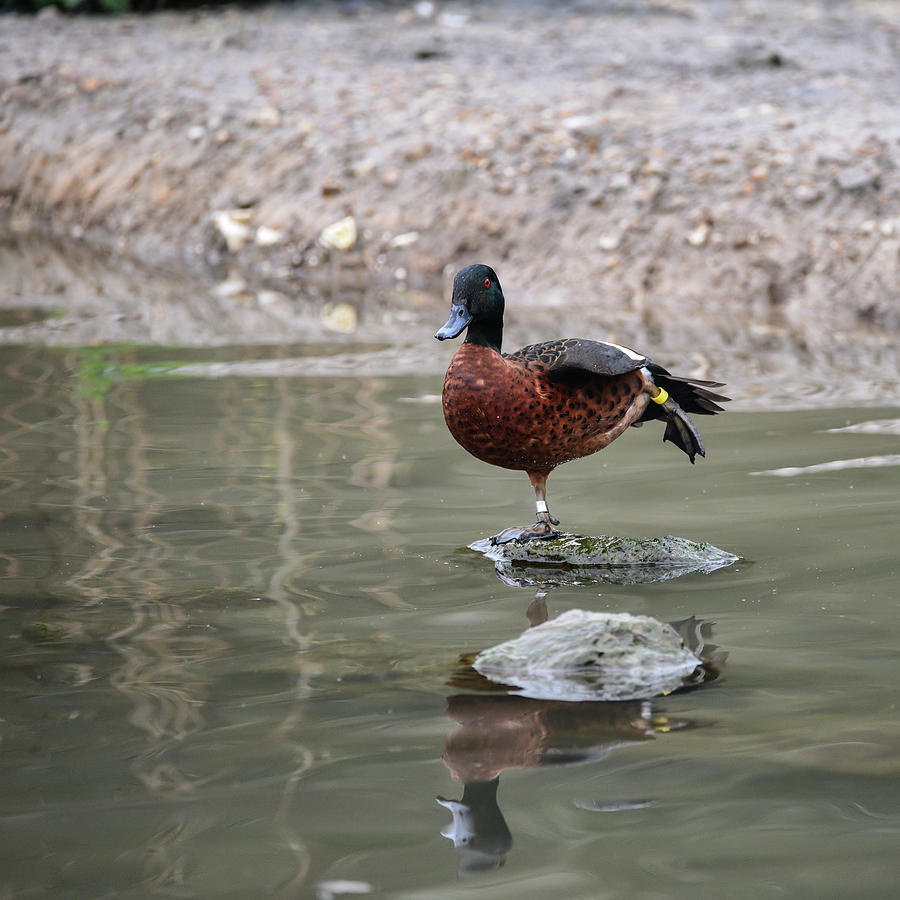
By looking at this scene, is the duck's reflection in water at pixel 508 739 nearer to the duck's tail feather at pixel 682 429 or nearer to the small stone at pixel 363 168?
the duck's tail feather at pixel 682 429

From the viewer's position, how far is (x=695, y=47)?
1252 cm

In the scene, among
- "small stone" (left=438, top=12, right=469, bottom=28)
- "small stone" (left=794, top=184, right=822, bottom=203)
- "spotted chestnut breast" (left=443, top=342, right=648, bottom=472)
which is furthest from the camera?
"small stone" (left=438, top=12, right=469, bottom=28)

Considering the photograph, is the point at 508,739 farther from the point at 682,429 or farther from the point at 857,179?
the point at 857,179

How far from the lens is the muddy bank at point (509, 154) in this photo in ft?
30.4

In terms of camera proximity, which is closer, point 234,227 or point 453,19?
point 234,227

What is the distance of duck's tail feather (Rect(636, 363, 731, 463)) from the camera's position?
14.9 feet

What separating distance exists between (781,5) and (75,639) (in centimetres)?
1260

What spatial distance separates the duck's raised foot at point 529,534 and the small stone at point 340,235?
22.0ft

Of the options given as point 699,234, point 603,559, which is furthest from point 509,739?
point 699,234

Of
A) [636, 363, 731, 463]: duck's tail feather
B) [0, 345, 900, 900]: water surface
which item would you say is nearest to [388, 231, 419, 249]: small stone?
[0, 345, 900, 900]: water surface

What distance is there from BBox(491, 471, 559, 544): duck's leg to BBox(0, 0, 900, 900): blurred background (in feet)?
0.52

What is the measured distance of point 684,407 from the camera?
15.5 ft

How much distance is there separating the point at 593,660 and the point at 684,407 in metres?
1.74

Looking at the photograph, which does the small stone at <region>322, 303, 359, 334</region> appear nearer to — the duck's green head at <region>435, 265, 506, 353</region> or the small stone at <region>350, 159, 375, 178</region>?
the small stone at <region>350, 159, 375, 178</region>
